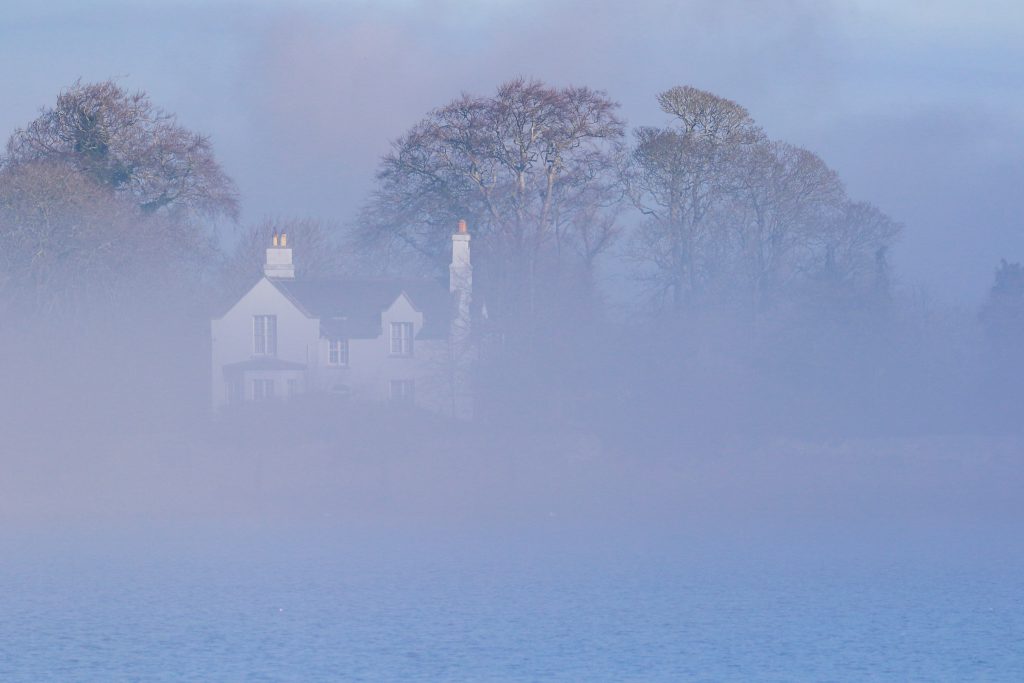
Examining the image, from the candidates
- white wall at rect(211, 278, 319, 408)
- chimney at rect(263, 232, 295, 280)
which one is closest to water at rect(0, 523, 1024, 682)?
white wall at rect(211, 278, 319, 408)

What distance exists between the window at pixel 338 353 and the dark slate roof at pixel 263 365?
1097mm

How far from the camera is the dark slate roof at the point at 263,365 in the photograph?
51.2 metres

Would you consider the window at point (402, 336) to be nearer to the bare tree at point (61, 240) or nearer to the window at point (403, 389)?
the window at point (403, 389)

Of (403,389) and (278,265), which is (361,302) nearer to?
(403,389)

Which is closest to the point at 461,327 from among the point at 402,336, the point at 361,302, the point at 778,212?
the point at 402,336

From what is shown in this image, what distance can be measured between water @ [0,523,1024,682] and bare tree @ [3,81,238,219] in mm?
17109

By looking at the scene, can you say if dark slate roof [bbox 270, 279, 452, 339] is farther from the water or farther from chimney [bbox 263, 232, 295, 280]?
the water

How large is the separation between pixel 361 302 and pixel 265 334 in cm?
368

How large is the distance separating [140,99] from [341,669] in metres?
33.6

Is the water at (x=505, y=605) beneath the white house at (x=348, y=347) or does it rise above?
beneath

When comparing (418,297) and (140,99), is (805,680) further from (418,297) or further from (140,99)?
(140,99)

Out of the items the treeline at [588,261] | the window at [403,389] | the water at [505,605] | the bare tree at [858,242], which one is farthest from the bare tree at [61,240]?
the bare tree at [858,242]

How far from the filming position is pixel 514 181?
52.8m

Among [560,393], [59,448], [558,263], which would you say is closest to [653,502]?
[560,393]
